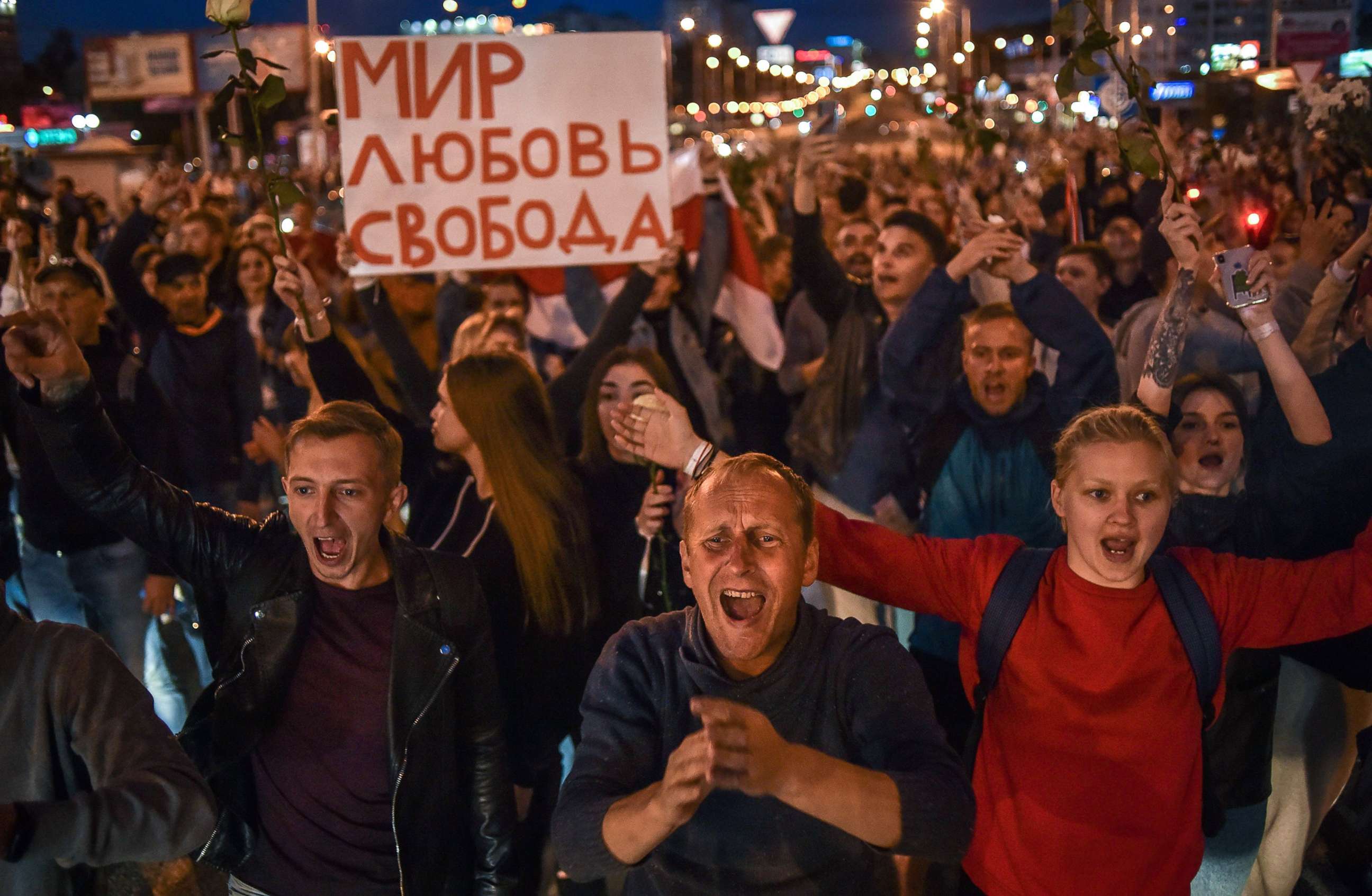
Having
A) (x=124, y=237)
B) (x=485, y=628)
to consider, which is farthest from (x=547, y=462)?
(x=124, y=237)

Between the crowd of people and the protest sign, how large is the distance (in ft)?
0.85

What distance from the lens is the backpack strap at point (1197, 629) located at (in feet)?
8.89

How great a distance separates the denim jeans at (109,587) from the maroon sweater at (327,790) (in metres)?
2.56

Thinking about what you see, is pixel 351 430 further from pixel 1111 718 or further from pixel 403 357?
pixel 403 357

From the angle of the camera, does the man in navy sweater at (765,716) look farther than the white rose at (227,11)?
No

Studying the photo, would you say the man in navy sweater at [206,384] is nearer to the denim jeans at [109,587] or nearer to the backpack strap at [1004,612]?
the denim jeans at [109,587]

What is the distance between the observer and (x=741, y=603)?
7.42ft

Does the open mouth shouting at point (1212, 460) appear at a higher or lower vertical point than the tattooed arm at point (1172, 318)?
lower

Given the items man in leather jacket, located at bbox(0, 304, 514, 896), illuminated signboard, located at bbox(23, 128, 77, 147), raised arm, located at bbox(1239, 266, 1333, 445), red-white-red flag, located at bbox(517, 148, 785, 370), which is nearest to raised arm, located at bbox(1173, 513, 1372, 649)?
raised arm, located at bbox(1239, 266, 1333, 445)

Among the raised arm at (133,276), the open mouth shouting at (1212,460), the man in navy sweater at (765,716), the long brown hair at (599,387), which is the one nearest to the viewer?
the man in navy sweater at (765,716)

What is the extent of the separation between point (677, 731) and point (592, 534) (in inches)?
72.4

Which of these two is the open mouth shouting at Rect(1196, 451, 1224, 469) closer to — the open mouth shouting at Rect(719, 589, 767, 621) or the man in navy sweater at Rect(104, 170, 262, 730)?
the open mouth shouting at Rect(719, 589, 767, 621)

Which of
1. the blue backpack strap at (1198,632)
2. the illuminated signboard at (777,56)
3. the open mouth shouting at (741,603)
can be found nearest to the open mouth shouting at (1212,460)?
the blue backpack strap at (1198,632)

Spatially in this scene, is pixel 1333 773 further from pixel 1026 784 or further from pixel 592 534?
pixel 592 534
